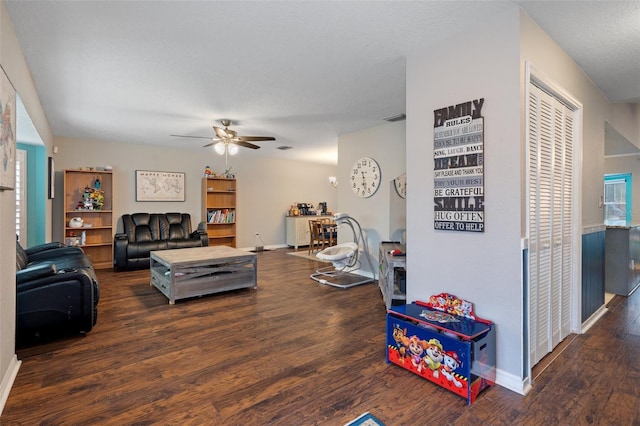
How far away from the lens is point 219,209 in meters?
7.07

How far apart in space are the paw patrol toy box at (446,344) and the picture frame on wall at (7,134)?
252 cm

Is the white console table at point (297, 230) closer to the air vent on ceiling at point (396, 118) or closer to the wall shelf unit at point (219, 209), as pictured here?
the wall shelf unit at point (219, 209)

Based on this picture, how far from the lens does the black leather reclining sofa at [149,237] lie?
209 inches

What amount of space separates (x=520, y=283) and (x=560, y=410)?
2.26ft

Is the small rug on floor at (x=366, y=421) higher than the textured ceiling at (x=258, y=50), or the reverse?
the textured ceiling at (x=258, y=50)

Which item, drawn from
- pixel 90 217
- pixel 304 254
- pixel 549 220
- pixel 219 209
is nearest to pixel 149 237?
pixel 90 217

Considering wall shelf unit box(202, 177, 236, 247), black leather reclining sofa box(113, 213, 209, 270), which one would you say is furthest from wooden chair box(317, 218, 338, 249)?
black leather reclining sofa box(113, 213, 209, 270)

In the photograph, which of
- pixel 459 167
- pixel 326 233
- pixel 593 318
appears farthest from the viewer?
pixel 326 233

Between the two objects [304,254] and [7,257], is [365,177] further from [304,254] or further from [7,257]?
[7,257]

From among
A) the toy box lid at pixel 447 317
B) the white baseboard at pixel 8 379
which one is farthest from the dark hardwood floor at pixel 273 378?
the toy box lid at pixel 447 317

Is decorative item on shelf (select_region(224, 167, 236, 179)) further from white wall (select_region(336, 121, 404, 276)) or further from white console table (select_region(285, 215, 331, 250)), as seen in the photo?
white wall (select_region(336, 121, 404, 276))

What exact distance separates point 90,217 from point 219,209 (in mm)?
2339

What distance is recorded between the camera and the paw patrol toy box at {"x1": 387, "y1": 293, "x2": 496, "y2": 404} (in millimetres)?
1833

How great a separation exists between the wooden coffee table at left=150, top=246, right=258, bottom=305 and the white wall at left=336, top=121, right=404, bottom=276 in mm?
1869
